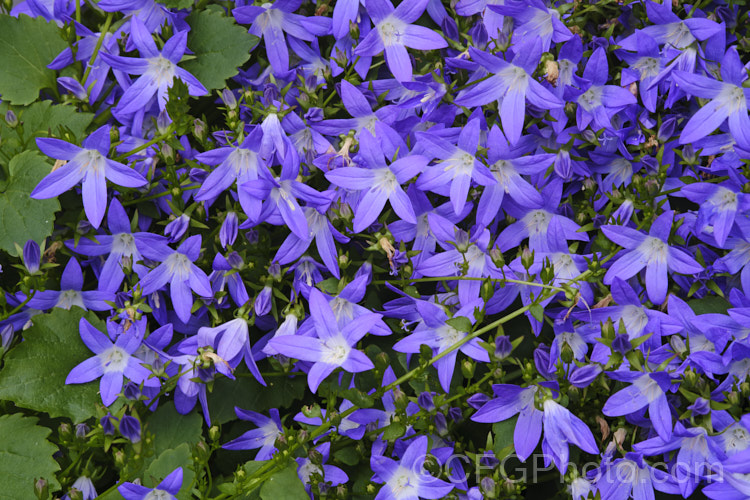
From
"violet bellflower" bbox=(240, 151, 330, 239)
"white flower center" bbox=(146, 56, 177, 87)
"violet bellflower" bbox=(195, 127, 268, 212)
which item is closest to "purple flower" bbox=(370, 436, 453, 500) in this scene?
"violet bellflower" bbox=(240, 151, 330, 239)

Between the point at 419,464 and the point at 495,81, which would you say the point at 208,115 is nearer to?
the point at 495,81

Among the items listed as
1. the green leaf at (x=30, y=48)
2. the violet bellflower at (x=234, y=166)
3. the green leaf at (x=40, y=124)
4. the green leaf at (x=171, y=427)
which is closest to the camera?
the violet bellflower at (x=234, y=166)

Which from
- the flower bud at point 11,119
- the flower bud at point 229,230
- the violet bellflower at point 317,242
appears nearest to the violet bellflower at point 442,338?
the violet bellflower at point 317,242

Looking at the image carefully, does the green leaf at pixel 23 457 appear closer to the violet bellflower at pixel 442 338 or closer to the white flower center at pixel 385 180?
the violet bellflower at pixel 442 338

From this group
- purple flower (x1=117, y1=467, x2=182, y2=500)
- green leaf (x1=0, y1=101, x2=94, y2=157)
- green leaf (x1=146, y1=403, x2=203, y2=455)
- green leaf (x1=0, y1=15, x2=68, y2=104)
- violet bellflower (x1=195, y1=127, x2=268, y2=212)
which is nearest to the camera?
purple flower (x1=117, y1=467, x2=182, y2=500)

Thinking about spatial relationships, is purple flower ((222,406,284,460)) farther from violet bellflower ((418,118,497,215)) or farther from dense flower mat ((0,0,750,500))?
violet bellflower ((418,118,497,215))

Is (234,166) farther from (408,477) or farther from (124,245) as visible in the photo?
(408,477)

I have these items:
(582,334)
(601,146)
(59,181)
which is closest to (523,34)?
(601,146)
